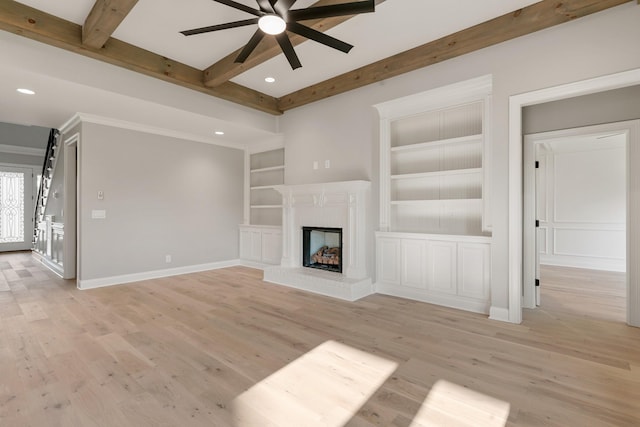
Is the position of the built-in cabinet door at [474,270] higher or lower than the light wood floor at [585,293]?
higher

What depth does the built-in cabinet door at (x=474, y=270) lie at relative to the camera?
3510 mm

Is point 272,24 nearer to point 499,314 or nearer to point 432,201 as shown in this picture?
point 432,201

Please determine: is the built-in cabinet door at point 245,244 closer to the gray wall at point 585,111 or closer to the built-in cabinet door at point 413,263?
the built-in cabinet door at point 413,263

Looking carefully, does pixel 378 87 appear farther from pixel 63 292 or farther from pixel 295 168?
pixel 63 292

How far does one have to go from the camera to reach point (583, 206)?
6254 millimetres

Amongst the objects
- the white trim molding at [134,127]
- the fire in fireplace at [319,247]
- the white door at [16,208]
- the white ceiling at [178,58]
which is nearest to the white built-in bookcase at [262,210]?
the white trim molding at [134,127]

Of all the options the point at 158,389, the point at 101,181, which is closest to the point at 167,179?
the point at 101,181

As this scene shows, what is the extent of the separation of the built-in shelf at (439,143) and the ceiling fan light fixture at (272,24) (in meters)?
2.29

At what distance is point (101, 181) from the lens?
4754 millimetres

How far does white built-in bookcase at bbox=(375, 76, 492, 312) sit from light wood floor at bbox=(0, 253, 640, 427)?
387 millimetres

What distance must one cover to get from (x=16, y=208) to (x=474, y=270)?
1123 centimetres

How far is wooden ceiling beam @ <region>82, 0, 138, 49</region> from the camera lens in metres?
2.68

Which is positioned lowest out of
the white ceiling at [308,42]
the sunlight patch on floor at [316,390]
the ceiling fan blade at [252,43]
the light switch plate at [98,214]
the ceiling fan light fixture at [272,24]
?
the sunlight patch on floor at [316,390]

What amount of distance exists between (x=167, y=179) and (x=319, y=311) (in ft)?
12.2
